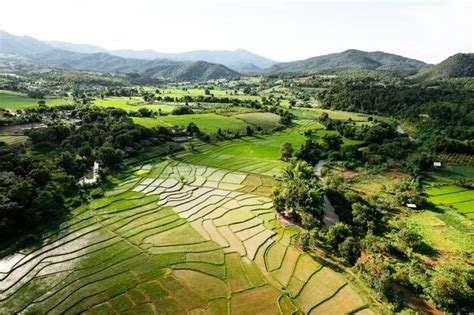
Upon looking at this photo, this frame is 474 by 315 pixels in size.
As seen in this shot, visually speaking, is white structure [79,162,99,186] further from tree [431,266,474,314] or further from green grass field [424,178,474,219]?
green grass field [424,178,474,219]

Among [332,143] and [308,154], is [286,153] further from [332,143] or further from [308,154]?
[332,143]

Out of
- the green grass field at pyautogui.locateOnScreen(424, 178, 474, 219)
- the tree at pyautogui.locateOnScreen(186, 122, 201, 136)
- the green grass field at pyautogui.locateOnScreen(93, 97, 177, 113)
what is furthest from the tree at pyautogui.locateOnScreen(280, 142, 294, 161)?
the green grass field at pyautogui.locateOnScreen(93, 97, 177, 113)

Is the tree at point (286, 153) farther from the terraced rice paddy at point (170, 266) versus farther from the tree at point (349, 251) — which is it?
the tree at point (349, 251)

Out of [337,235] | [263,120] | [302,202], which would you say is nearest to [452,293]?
[337,235]

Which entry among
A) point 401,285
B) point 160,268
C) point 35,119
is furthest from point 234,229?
point 35,119

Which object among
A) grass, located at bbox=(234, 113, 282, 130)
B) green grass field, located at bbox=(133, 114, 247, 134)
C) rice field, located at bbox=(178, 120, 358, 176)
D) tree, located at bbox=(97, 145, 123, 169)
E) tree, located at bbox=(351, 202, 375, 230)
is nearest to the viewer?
tree, located at bbox=(351, 202, 375, 230)

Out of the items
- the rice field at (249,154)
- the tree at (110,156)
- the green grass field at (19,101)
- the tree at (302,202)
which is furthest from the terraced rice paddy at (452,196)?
the green grass field at (19,101)

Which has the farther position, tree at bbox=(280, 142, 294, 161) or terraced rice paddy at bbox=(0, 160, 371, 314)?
tree at bbox=(280, 142, 294, 161)

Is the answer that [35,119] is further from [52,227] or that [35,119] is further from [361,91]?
[361,91]
